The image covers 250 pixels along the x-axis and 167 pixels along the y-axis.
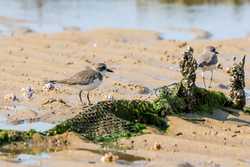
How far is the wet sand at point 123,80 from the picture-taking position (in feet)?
31.8

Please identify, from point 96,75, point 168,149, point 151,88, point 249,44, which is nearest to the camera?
point 168,149

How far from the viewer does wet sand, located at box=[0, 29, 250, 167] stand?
969 cm

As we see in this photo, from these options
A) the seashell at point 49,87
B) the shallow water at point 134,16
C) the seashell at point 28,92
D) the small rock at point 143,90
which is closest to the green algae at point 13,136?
the seashell at point 28,92

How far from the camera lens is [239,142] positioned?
33.8ft

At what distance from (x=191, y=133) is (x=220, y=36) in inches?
479

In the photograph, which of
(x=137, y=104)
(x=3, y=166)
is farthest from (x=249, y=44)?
(x=3, y=166)

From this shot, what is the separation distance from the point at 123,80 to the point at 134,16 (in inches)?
465

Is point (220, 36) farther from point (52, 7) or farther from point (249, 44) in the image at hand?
point (52, 7)

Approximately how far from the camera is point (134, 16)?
2753 cm

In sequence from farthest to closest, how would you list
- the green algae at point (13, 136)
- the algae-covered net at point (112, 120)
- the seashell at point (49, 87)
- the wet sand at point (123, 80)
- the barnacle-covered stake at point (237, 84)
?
1. the seashell at point (49, 87)
2. the barnacle-covered stake at point (237, 84)
3. the algae-covered net at point (112, 120)
4. the green algae at point (13, 136)
5. the wet sand at point (123, 80)

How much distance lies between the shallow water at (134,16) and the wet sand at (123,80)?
6.42 feet

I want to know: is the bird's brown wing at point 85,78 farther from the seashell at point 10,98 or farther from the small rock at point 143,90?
the small rock at point 143,90

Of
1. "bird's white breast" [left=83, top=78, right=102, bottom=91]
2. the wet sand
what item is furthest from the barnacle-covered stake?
"bird's white breast" [left=83, top=78, right=102, bottom=91]

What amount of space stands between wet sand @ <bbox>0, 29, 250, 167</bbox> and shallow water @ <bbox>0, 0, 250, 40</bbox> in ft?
6.42
